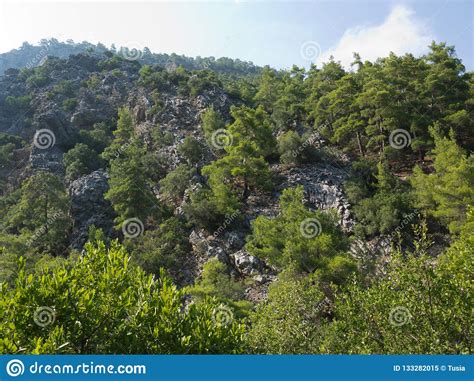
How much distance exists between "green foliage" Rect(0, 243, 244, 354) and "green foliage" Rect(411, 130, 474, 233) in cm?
2162

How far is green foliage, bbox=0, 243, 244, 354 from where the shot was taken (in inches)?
332

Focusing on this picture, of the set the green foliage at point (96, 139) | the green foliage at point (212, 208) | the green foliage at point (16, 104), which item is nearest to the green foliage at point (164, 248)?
the green foliage at point (212, 208)

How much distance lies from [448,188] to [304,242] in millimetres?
12623

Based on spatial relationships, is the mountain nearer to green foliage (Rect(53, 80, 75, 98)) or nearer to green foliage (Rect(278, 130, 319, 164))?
green foliage (Rect(53, 80, 75, 98))

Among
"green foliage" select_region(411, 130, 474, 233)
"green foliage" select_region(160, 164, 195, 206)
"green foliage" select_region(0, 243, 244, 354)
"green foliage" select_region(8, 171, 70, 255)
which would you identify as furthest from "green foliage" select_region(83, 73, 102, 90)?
"green foliage" select_region(0, 243, 244, 354)

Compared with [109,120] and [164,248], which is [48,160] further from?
[164,248]

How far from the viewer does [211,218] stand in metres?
34.1

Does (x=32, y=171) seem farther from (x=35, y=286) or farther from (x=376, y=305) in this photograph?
(x=376, y=305)

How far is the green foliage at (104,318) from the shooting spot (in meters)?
8.43

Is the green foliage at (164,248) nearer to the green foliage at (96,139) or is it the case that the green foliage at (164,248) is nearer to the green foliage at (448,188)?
the green foliage at (448,188)

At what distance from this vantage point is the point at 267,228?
2444 cm

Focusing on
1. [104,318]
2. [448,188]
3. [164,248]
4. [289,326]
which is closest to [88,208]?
[164,248]

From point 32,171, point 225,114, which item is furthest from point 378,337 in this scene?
point 32,171

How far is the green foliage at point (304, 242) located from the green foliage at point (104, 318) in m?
11.5
